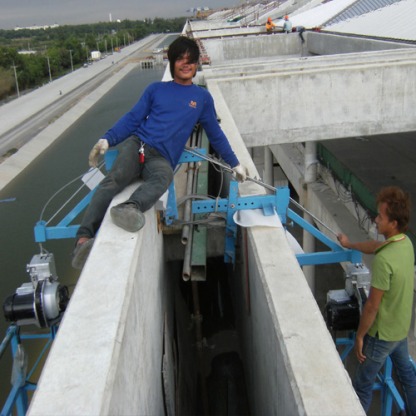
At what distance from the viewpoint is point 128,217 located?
3691 millimetres

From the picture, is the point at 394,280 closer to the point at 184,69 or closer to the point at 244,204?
the point at 244,204

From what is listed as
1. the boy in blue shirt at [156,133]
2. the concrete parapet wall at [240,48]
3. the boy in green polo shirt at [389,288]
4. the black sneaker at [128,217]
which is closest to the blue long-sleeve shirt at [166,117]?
the boy in blue shirt at [156,133]

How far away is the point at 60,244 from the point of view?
18312mm

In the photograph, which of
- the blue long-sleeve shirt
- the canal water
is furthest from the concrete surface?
the canal water

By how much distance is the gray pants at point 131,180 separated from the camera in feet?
13.5

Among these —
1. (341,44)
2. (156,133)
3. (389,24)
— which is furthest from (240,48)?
(156,133)

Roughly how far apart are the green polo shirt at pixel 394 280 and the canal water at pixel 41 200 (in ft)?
32.1

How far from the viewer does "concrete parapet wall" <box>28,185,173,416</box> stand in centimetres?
238

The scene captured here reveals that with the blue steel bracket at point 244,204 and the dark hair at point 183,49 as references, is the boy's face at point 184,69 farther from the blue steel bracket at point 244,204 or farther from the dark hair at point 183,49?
the blue steel bracket at point 244,204

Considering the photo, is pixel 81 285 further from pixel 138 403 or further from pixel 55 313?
pixel 55 313

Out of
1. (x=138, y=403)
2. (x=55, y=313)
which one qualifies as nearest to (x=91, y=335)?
(x=138, y=403)

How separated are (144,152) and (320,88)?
222 inches

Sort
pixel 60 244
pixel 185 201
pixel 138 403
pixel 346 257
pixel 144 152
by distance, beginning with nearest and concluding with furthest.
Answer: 1. pixel 138 403
2. pixel 144 152
3. pixel 346 257
4. pixel 185 201
5. pixel 60 244

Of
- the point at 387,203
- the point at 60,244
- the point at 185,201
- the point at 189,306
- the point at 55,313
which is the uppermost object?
the point at 387,203
